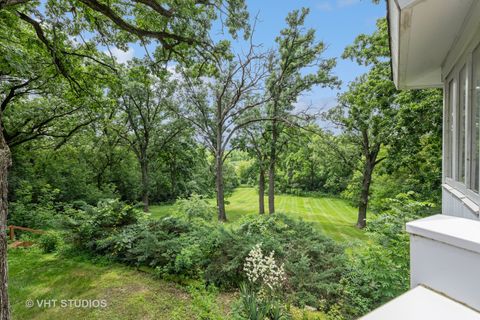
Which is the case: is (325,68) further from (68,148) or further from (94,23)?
(68,148)

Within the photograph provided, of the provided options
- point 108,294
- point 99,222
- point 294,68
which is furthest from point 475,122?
point 294,68

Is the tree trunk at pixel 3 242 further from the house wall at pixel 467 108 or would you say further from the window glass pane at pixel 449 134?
the window glass pane at pixel 449 134

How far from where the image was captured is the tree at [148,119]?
13.7m

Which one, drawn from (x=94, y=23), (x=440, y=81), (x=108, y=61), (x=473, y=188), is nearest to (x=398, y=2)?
(x=473, y=188)

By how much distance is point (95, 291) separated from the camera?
163 inches

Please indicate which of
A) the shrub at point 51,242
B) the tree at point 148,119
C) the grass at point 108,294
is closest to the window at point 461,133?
the grass at point 108,294

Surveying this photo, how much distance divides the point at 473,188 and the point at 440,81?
2022 mm

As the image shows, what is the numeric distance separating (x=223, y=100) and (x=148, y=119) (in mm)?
6158

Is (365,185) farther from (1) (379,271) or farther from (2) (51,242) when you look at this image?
(2) (51,242)

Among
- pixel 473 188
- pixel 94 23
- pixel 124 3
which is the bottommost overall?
pixel 473 188

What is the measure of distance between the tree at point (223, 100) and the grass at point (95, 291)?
17.9ft

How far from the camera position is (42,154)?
41.1ft

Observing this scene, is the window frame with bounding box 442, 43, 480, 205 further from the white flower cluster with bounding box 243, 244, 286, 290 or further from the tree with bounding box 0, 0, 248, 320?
the tree with bounding box 0, 0, 248, 320

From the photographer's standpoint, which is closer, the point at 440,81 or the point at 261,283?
the point at 440,81
